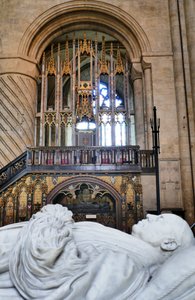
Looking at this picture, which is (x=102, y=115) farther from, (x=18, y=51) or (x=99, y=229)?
(x=99, y=229)

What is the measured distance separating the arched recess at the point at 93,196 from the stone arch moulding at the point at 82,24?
609 centimetres

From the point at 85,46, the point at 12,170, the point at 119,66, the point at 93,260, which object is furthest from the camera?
the point at 85,46

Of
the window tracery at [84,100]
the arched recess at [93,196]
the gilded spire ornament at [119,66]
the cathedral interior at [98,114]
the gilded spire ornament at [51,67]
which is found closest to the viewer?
the arched recess at [93,196]

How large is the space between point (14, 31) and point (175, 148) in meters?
8.08

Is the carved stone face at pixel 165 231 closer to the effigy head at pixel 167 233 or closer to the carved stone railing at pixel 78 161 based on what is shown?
the effigy head at pixel 167 233

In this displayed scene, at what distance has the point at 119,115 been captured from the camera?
15766mm

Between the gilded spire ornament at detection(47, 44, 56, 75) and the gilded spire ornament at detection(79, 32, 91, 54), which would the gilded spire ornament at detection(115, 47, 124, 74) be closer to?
the gilded spire ornament at detection(79, 32, 91, 54)

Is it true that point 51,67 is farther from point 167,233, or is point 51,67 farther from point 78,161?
point 167,233

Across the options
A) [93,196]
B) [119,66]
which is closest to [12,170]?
[93,196]

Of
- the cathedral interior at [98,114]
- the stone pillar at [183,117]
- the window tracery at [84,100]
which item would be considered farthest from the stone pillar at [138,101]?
the stone pillar at [183,117]

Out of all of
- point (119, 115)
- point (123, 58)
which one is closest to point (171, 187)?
point (119, 115)

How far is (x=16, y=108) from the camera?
14.2 metres

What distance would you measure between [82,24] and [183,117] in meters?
6.47

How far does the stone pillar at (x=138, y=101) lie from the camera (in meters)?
14.8
